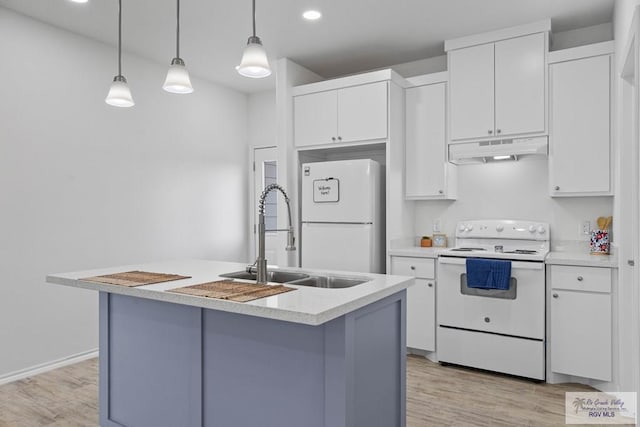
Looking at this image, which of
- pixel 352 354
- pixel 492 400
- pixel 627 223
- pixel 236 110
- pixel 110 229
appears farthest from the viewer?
pixel 236 110

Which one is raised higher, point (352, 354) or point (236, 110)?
point (236, 110)

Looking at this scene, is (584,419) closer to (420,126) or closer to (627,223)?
(627,223)

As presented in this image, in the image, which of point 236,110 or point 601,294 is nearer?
point 601,294

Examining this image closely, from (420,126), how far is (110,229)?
2904 millimetres

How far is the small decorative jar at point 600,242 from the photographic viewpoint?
132 inches

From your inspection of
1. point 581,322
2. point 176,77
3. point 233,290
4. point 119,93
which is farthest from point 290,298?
point 581,322

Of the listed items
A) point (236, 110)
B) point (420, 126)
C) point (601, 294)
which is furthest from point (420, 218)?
point (236, 110)

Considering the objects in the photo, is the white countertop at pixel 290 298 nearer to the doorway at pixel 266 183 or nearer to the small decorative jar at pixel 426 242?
the small decorative jar at pixel 426 242

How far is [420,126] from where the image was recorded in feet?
13.3

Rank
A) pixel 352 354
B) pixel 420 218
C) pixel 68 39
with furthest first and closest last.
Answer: pixel 420 218, pixel 68 39, pixel 352 354

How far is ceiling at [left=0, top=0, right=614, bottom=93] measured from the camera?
10.6 feet

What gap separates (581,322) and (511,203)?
3.78 ft

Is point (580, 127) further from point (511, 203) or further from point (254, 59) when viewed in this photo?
point (254, 59)

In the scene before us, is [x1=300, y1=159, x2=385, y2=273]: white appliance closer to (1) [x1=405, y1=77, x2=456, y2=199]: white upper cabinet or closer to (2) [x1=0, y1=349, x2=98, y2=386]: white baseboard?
(1) [x1=405, y1=77, x2=456, y2=199]: white upper cabinet
